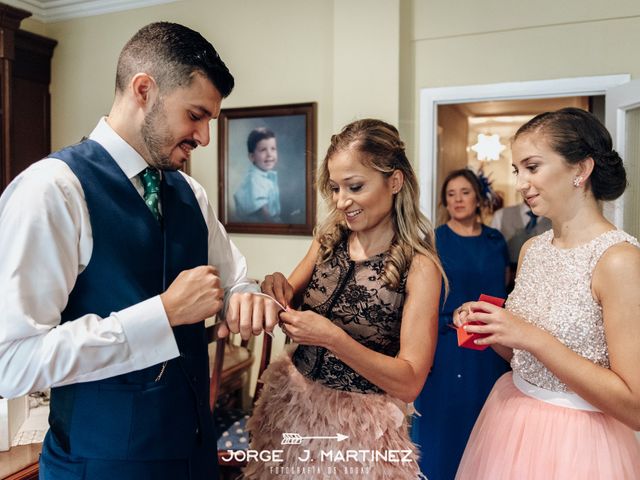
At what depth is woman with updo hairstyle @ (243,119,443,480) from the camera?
1177 millimetres

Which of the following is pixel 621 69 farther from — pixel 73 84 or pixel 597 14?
pixel 73 84

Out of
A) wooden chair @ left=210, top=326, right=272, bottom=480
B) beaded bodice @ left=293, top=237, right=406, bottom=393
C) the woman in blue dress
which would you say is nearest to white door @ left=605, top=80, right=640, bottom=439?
the woman in blue dress

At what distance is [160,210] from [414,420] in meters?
1.99

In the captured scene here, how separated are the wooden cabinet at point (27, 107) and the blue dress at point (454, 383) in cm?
259

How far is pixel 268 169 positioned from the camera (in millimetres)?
3000

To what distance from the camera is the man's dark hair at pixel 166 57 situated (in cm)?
101

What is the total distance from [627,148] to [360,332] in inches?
68.6

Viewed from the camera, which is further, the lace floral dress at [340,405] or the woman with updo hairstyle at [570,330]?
the lace floral dress at [340,405]

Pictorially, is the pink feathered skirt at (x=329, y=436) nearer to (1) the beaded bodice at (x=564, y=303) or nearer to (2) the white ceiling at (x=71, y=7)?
(1) the beaded bodice at (x=564, y=303)

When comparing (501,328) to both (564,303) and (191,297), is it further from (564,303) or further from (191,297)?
(191,297)

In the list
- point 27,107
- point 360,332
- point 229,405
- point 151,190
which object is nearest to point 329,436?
point 360,332

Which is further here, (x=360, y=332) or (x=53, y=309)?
(x=360, y=332)

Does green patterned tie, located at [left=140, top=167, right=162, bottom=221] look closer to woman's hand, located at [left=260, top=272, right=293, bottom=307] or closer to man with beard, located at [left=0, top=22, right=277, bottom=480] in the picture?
man with beard, located at [left=0, top=22, right=277, bottom=480]

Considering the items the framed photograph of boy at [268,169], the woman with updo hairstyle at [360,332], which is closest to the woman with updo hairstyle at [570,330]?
the woman with updo hairstyle at [360,332]
